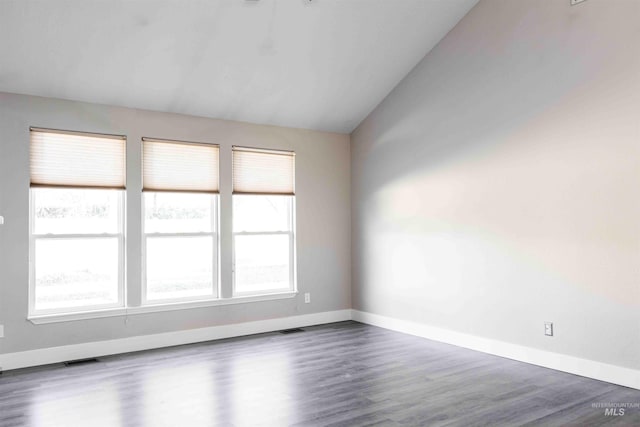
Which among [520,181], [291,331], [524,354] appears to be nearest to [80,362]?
[291,331]

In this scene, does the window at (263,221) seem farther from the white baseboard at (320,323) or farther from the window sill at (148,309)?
the white baseboard at (320,323)

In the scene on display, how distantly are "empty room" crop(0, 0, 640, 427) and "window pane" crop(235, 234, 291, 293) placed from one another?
0.03 metres

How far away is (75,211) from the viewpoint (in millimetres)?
5012

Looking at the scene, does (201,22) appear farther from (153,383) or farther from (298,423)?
(298,423)

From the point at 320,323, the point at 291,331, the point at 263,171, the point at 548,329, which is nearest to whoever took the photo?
the point at 548,329

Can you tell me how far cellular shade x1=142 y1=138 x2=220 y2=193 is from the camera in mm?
5387

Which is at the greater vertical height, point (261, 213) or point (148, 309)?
point (261, 213)

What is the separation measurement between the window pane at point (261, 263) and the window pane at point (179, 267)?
0.39 meters

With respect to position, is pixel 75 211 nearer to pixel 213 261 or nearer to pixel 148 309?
pixel 148 309

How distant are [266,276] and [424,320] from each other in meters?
2.03

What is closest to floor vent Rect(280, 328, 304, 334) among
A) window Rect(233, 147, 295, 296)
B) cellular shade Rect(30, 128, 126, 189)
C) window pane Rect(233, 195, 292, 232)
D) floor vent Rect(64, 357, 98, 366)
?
window Rect(233, 147, 295, 296)

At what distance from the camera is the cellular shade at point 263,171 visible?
600cm

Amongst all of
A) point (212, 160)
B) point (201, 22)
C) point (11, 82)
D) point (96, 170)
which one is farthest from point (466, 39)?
point (11, 82)

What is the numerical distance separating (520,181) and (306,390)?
2779 mm
